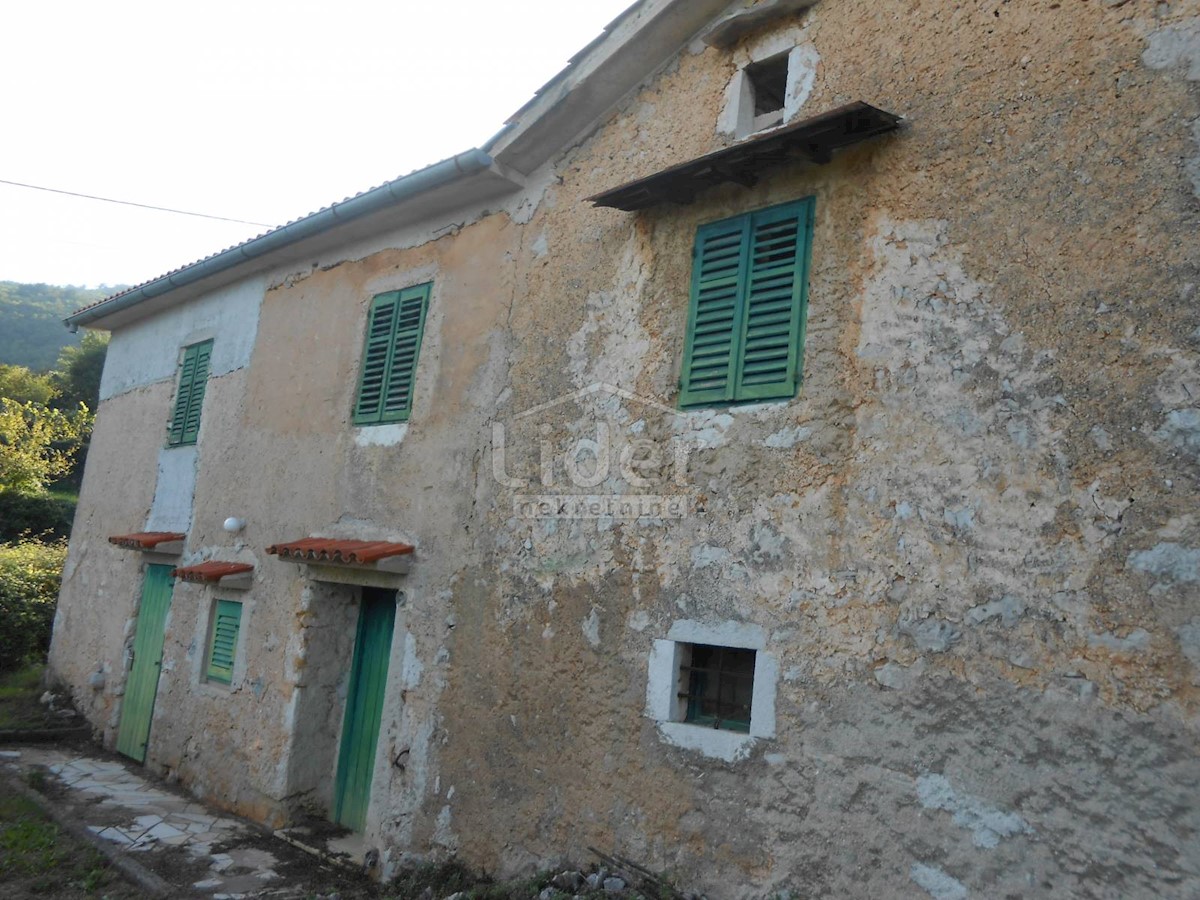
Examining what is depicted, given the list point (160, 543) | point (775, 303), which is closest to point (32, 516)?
point (160, 543)

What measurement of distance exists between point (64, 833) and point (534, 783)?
4.10 metres

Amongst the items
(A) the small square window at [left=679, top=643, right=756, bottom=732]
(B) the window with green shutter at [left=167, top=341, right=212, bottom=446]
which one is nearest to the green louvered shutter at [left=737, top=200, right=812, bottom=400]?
(A) the small square window at [left=679, top=643, right=756, bottom=732]

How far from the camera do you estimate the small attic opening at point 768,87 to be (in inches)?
205

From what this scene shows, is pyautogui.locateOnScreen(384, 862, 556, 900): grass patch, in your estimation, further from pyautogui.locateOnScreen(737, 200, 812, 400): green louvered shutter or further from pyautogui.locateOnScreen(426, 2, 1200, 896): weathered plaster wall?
pyautogui.locateOnScreen(737, 200, 812, 400): green louvered shutter

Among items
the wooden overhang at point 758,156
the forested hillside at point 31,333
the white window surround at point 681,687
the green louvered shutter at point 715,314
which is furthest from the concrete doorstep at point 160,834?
the forested hillside at point 31,333

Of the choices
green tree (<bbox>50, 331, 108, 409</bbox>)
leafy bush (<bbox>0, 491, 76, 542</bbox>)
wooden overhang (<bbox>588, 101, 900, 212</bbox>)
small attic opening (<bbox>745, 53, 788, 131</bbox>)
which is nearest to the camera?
wooden overhang (<bbox>588, 101, 900, 212</bbox>)

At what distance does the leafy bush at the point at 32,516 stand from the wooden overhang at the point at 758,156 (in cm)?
2046

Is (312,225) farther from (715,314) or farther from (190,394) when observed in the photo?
(715,314)

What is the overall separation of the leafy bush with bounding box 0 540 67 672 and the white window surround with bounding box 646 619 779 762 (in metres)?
11.6

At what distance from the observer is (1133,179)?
3650 millimetres

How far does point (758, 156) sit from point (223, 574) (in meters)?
5.89

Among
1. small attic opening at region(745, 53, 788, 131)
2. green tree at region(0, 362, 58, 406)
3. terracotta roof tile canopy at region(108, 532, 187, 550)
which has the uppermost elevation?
green tree at region(0, 362, 58, 406)

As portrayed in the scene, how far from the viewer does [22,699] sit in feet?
36.3

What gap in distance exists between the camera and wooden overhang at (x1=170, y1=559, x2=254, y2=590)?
7.89 meters
